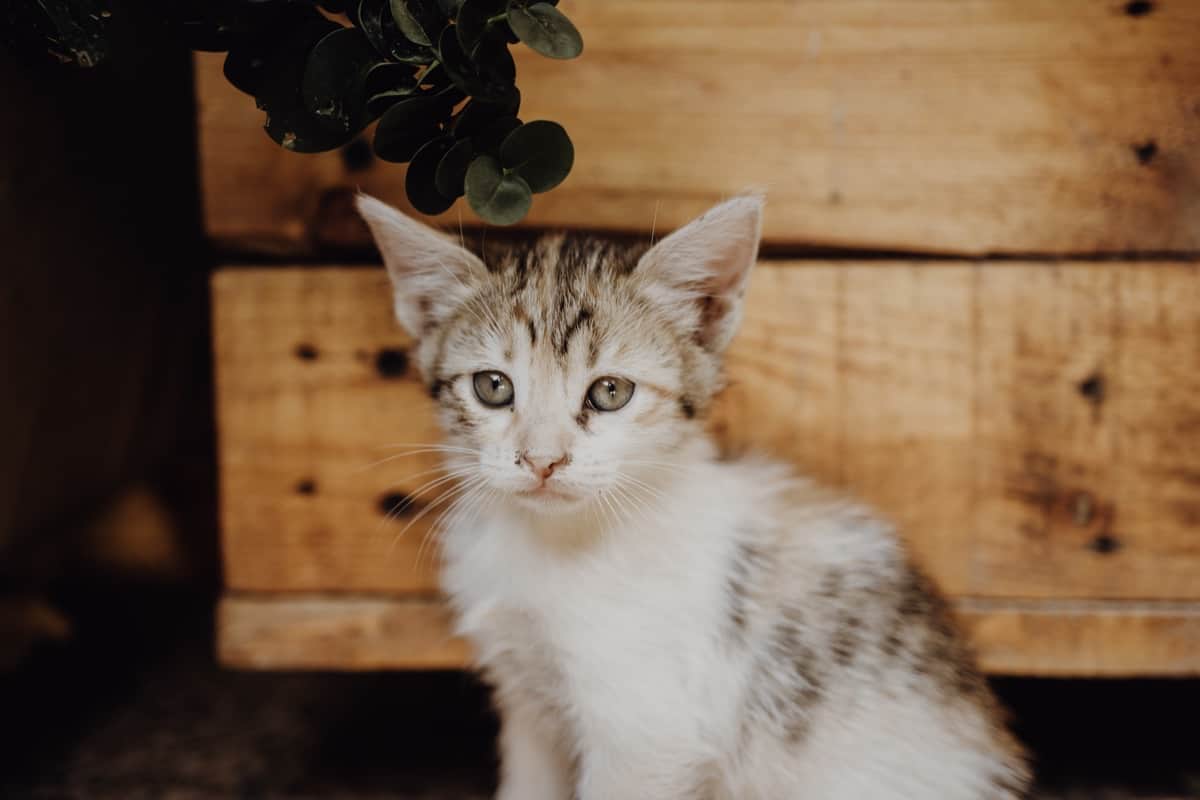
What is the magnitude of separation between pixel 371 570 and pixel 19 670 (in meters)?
0.79

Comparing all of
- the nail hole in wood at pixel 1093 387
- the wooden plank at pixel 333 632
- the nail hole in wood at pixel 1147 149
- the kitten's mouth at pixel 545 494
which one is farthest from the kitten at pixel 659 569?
the nail hole in wood at pixel 1147 149

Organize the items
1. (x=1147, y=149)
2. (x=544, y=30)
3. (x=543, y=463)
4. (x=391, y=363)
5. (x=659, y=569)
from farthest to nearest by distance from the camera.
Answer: (x=391, y=363) → (x=1147, y=149) → (x=659, y=569) → (x=543, y=463) → (x=544, y=30)

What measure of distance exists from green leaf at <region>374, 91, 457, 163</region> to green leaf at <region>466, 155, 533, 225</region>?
6cm

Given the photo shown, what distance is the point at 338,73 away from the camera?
782 millimetres

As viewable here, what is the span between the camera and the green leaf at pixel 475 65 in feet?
2.48

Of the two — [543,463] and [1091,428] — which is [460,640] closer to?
[543,463]

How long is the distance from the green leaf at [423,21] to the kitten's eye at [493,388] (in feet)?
1.17

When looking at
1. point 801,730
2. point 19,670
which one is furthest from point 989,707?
point 19,670

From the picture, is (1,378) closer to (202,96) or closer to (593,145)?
(202,96)

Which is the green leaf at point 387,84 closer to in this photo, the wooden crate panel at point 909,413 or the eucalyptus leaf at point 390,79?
the eucalyptus leaf at point 390,79

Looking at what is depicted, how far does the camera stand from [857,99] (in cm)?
112

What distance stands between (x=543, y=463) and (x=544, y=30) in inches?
15.5

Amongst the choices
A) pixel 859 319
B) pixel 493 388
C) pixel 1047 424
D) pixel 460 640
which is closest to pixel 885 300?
pixel 859 319

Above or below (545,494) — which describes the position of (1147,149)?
above
